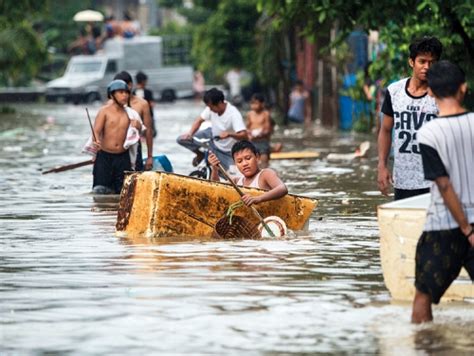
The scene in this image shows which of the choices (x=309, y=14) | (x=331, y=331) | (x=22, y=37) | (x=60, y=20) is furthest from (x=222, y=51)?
(x=331, y=331)

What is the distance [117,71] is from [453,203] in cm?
5519

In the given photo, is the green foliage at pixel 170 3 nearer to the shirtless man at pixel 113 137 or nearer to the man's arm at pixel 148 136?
the man's arm at pixel 148 136

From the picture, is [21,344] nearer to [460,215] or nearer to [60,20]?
[460,215]

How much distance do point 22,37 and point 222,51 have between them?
9690 millimetres

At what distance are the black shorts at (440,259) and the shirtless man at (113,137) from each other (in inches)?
367

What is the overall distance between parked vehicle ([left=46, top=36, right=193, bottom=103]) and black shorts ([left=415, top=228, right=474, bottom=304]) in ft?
172

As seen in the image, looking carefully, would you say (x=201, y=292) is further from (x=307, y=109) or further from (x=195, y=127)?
(x=307, y=109)

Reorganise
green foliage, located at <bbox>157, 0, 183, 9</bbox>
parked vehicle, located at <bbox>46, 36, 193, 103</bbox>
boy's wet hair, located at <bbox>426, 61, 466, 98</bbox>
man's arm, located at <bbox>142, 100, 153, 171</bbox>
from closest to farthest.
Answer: boy's wet hair, located at <bbox>426, 61, 466, 98</bbox> < man's arm, located at <bbox>142, 100, 153, 171</bbox> < parked vehicle, located at <bbox>46, 36, 193, 103</bbox> < green foliage, located at <bbox>157, 0, 183, 9</bbox>

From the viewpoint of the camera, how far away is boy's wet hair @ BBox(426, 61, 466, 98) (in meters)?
8.45

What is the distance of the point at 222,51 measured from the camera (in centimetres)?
5666

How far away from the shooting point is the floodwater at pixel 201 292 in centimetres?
838

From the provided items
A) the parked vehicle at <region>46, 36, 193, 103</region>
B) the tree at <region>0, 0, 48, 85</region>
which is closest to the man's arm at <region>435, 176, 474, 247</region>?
the tree at <region>0, 0, 48, 85</region>

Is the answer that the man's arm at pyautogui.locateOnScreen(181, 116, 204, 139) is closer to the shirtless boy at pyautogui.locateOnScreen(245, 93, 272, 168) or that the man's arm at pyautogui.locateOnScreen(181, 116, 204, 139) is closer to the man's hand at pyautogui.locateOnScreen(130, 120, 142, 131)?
the man's hand at pyautogui.locateOnScreen(130, 120, 142, 131)

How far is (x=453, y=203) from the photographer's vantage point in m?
8.36
